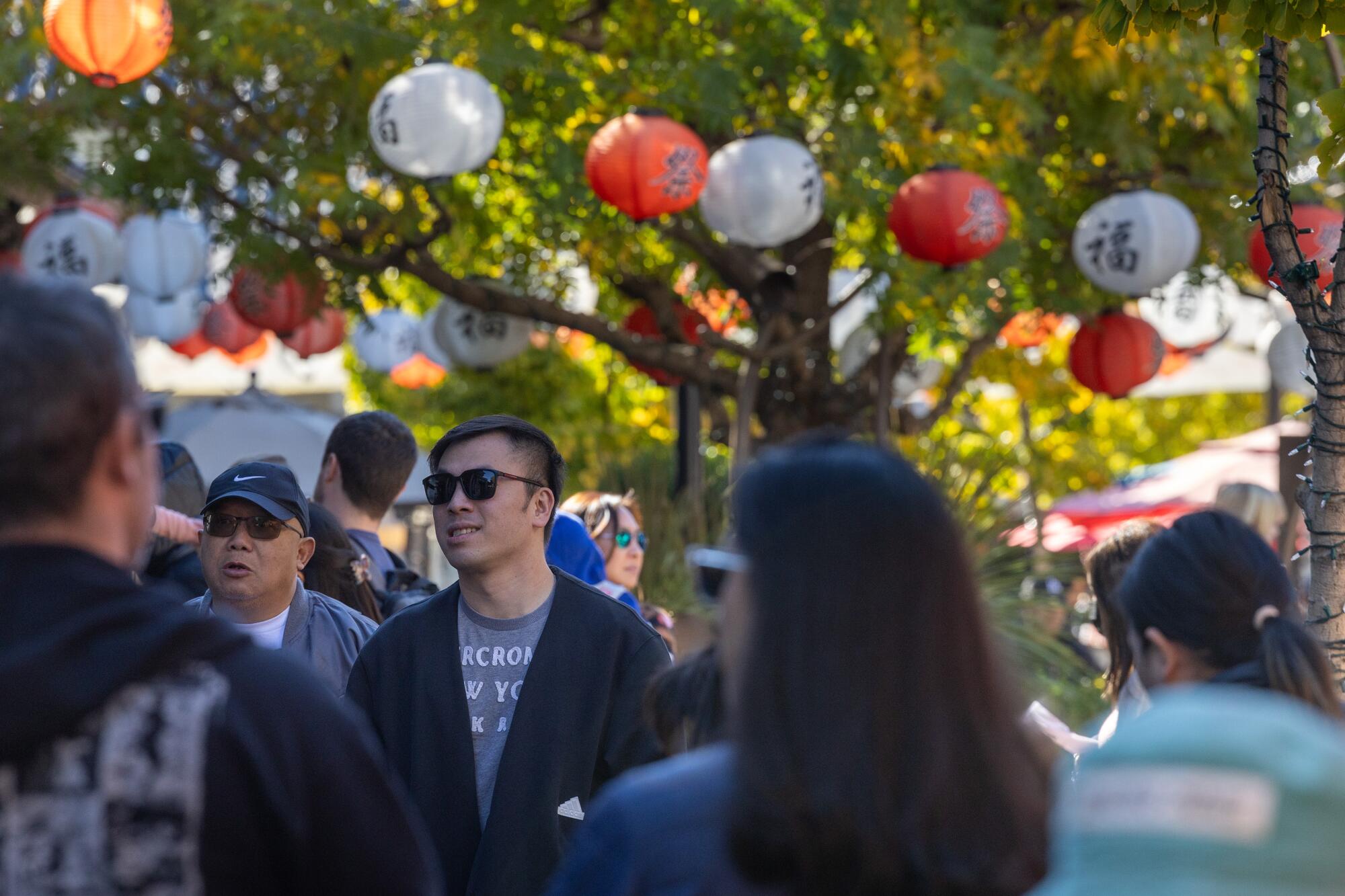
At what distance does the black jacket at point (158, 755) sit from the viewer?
1.48 m

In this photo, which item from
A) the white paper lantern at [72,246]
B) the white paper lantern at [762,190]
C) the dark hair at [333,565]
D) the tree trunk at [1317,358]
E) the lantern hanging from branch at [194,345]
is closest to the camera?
the tree trunk at [1317,358]

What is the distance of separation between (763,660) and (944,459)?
677cm

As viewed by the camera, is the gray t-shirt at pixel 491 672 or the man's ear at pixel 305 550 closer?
the gray t-shirt at pixel 491 672

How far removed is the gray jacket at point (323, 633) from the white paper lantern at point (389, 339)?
8.66 m

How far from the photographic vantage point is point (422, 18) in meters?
9.42

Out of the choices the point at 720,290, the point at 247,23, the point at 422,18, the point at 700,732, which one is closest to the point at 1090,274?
the point at 720,290

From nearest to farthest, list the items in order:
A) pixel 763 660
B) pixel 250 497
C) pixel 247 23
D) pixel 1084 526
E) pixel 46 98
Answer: pixel 763 660 → pixel 250 497 → pixel 247 23 → pixel 46 98 → pixel 1084 526

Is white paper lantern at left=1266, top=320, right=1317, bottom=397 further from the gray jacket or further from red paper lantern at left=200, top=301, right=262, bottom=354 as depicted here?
red paper lantern at left=200, top=301, right=262, bottom=354

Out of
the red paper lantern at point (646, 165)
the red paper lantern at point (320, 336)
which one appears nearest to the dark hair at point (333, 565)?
the red paper lantern at point (646, 165)

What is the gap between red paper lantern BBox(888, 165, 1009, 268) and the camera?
7410 millimetres

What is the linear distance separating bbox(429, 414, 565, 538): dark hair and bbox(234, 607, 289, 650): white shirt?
0.53 m

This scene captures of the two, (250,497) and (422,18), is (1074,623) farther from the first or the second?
(250,497)

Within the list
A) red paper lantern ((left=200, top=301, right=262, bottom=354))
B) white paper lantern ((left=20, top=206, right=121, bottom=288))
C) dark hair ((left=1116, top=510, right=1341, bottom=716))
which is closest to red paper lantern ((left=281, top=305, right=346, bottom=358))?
red paper lantern ((left=200, top=301, right=262, bottom=354))

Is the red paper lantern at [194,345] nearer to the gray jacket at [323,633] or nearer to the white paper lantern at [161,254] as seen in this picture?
the white paper lantern at [161,254]
